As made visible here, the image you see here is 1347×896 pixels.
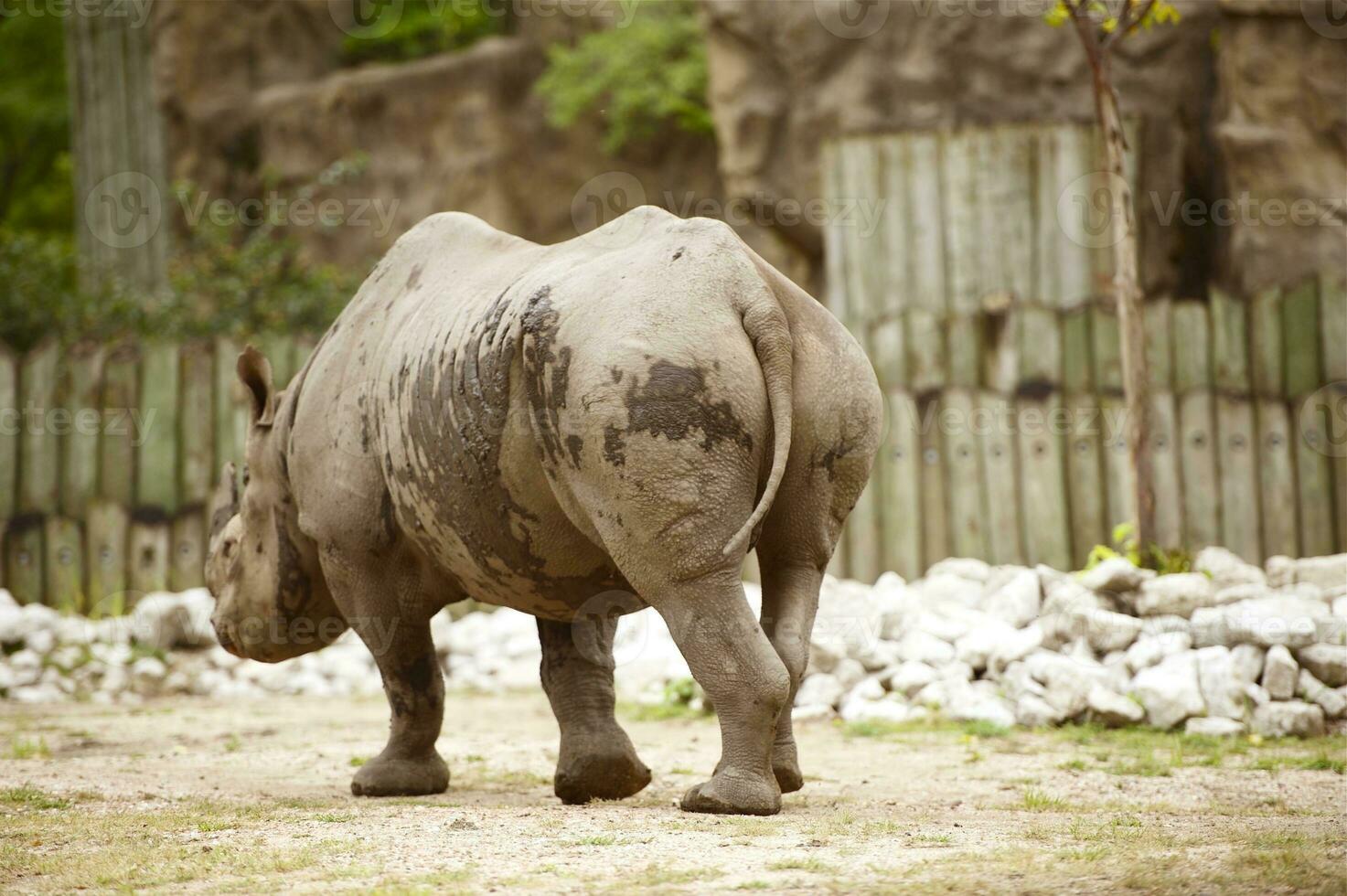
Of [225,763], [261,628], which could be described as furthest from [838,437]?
[225,763]

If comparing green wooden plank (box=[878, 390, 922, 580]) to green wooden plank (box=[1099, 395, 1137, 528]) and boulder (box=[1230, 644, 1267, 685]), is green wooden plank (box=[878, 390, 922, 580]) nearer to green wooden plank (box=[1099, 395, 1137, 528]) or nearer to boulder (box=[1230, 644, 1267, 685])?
green wooden plank (box=[1099, 395, 1137, 528])

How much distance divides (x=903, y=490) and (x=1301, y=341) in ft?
9.17

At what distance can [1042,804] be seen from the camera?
4.80m

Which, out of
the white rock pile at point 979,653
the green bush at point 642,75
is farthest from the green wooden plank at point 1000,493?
the green bush at point 642,75

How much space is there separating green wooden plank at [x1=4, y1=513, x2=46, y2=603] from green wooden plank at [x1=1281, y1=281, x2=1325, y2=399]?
855cm

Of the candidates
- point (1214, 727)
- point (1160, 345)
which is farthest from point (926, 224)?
point (1214, 727)

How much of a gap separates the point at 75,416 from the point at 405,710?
19.8 ft

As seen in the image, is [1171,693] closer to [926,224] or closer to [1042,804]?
[1042,804]

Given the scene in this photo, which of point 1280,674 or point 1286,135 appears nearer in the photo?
point 1280,674

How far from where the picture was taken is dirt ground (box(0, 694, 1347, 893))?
11.4 ft

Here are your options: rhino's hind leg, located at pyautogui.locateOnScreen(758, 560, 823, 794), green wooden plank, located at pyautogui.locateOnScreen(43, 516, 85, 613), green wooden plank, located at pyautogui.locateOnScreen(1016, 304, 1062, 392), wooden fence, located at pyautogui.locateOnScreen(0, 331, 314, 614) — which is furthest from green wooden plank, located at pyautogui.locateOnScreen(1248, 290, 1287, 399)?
green wooden plank, located at pyautogui.locateOnScreen(43, 516, 85, 613)

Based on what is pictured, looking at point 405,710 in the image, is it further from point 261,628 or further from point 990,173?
point 990,173

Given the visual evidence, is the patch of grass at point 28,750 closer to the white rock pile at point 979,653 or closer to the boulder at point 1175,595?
the white rock pile at point 979,653

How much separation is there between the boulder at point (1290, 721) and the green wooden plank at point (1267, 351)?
3924 mm
